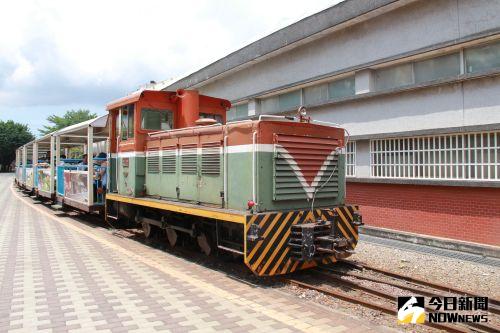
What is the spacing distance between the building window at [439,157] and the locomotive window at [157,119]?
516 cm

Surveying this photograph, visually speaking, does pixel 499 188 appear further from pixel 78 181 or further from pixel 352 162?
pixel 78 181

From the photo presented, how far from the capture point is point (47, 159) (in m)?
18.2

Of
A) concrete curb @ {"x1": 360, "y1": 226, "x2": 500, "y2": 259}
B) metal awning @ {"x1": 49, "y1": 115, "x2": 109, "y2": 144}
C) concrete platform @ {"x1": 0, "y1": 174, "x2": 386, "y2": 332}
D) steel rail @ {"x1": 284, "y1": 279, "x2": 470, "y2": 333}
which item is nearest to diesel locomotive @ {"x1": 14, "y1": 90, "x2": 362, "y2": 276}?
steel rail @ {"x1": 284, "y1": 279, "x2": 470, "y2": 333}

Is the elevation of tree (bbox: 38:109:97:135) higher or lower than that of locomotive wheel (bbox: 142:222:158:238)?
higher

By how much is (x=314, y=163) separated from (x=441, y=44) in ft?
14.8

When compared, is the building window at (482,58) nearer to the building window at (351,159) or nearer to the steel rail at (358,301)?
the building window at (351,159)

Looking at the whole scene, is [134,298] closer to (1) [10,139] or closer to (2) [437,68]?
(2) [437,68]

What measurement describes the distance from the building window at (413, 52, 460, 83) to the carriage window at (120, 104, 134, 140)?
6556mm

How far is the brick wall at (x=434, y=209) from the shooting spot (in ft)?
26.2

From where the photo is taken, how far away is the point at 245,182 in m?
6.08

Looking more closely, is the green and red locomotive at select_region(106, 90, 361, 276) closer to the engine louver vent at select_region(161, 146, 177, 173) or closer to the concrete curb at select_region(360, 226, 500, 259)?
the engine louver vent at select_region(161, 146, 177, 173)

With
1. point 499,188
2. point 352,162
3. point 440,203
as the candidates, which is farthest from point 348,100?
point 499,188

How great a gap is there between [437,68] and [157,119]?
20.6 feet

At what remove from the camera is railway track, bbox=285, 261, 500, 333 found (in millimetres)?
4753
